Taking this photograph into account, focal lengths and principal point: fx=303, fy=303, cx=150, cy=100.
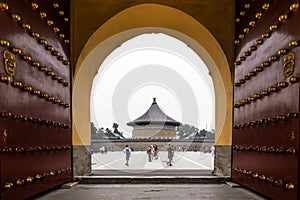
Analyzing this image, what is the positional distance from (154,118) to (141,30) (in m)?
24.8

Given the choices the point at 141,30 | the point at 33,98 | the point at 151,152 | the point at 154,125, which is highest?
the point at 141,30

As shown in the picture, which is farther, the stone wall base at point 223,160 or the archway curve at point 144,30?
the archway curve at point 144,30

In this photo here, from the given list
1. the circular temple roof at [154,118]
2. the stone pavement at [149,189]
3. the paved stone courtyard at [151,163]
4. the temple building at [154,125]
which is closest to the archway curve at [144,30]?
the stone pavement at [149,189]

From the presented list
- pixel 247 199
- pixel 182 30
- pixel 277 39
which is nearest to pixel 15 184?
pixel 247 199

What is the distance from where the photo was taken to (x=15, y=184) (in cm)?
258

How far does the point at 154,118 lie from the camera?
2997 cm

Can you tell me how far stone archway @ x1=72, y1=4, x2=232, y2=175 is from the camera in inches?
178

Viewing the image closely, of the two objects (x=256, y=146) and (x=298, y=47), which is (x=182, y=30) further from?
(x=298, y=47)

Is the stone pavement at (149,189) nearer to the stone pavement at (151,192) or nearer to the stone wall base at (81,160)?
the stone pavement at (151,192)

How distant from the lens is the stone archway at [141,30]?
4520 millimetres

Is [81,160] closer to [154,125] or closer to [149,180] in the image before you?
[149,180]

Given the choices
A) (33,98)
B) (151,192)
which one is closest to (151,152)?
(151,192)

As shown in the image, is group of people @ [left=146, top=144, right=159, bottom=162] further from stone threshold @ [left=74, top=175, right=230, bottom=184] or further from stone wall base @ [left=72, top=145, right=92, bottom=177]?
stone threshold @ [left=74, top=175, right=230, bottom=184]

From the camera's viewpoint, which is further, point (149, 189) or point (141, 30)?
point (141, 30)
